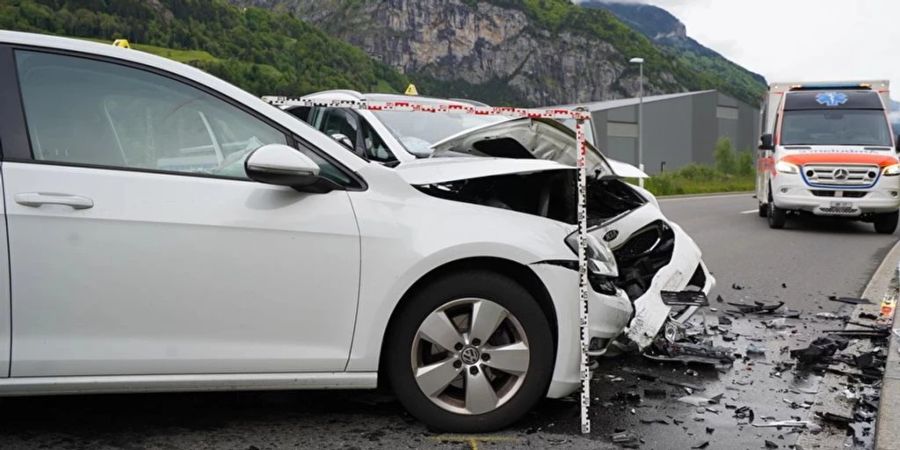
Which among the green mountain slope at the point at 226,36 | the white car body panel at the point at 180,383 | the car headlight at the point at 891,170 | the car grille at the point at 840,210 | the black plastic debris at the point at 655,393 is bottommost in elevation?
the black plastic debris at the point at 655,393

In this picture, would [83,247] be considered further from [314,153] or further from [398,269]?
[398,269]

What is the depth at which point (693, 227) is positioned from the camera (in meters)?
14.5

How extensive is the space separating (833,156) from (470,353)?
11.0 m

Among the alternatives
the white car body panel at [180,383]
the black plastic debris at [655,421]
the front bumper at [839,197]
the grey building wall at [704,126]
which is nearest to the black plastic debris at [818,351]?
the black plastic debris at [655,421]

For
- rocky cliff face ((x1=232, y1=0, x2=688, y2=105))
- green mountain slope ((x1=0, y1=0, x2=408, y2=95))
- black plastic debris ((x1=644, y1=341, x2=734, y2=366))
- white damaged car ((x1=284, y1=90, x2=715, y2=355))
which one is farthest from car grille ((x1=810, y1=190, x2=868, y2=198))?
rocky cliff face ((x1=232, y1=0, x2=688, y2=105))

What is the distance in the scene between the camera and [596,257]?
4062 millimetres

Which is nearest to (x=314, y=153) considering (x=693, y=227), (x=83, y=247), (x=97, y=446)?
(x=83, y=247)

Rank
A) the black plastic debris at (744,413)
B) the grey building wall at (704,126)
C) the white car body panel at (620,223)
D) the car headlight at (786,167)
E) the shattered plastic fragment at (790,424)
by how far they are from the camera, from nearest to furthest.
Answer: the shattered plastic fragment at (790,424), the black plastic debris at (744,413), the white car body panel at (620,223), the car headlight at (786,167), the grey building wall at (704,126)

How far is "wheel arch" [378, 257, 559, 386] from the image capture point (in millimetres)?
3529

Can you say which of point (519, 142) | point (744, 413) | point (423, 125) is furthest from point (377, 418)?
point (423, 125)

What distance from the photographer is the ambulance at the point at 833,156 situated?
41.4 ft

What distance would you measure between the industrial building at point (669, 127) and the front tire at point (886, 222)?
54.5 m

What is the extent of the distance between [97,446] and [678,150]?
75.8 meters

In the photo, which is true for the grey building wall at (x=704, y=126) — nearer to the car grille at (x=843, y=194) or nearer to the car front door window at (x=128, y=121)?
the car grille at (x=843, y=194)
